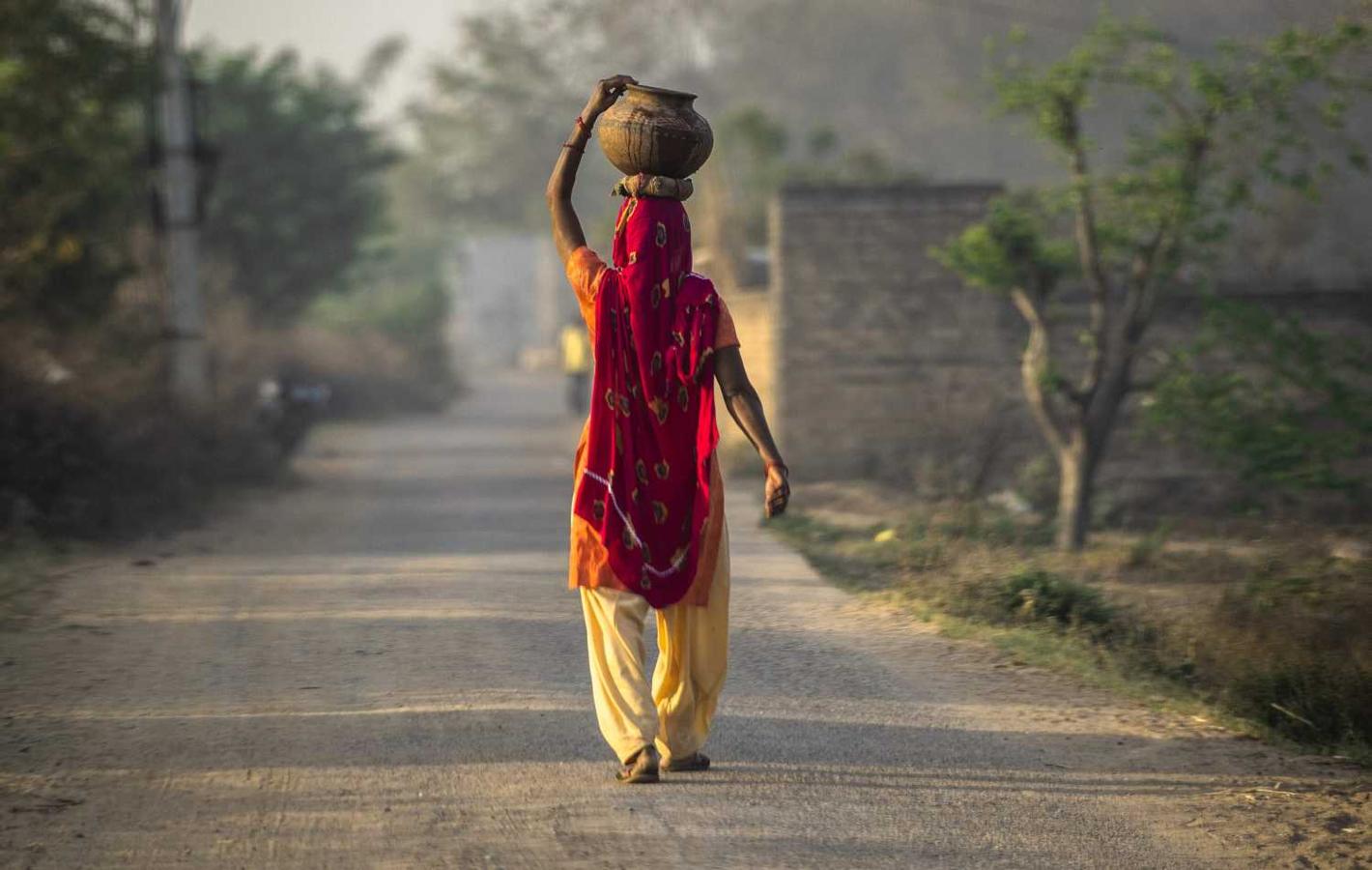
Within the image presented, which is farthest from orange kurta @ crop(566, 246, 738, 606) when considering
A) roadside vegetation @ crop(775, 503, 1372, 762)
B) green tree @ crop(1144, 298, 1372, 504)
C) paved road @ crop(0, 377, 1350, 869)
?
green tree @ crop(1144, 298, 1372, 504)

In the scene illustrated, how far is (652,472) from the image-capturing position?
529 centimetres

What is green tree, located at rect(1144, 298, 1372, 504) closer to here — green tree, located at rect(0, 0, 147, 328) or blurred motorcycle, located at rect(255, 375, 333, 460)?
green tree, located at rect(0, 0, 147, 328)

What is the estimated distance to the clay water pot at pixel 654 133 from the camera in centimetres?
518

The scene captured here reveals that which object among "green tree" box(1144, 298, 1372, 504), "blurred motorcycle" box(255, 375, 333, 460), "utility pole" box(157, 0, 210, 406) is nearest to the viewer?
"green tree" box(1144, 298, 1372, 504)

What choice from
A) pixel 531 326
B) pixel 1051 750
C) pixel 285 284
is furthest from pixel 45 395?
pixel 531 326

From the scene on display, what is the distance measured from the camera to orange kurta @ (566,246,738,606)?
523 centimetres

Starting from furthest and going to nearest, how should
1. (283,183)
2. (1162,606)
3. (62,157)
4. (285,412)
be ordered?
(283,183), (285,412), (62,157), (1162,606)

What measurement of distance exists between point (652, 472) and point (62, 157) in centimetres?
1107

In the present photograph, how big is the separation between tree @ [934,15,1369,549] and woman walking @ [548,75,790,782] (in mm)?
6886

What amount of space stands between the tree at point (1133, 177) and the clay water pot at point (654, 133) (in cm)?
676

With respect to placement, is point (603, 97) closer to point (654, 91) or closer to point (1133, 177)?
point (654, 91)

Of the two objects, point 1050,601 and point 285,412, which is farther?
point 285,412

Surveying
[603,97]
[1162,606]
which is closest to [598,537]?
[603,97]

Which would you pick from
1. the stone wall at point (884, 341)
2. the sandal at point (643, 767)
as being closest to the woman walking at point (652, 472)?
the sandal at point (643, 767)
